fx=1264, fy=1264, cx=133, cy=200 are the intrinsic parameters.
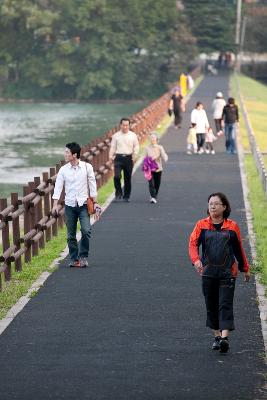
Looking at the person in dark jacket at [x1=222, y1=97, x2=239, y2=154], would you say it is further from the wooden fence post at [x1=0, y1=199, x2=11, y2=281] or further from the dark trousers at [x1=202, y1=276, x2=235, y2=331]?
the dark trousers at [x1=202, y1=276, x2=235, y2=331]

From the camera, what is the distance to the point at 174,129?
52.1 meters

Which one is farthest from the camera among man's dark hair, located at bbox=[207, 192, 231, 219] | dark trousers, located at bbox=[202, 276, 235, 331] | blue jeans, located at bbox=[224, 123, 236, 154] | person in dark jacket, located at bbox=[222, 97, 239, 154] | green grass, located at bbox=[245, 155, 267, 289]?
blue jeans, located at bbox=[224, 123, 236, 154]

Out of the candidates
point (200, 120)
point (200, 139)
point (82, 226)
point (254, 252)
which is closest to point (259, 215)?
point (254, 252)

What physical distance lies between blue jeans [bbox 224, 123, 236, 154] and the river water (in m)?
6.54

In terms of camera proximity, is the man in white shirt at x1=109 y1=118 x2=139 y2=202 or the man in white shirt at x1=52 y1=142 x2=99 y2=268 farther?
the man in white shirt at x1=109 y1=118 x2=139 y2=202

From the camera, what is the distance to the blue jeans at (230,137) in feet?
124

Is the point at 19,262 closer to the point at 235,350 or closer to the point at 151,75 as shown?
the point at 235,350

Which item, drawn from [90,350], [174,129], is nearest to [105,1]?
[174,129]

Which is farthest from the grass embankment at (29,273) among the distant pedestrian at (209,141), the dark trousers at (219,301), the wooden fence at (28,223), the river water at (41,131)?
the river water at (41,131)

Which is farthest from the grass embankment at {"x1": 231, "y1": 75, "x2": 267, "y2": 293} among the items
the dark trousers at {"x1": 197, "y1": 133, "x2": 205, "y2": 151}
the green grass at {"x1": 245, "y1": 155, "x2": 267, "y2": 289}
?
the dark trousers at {"x1": 197, "y1": 133, "x2": 205, "y2": 151}

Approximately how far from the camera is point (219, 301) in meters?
11.6

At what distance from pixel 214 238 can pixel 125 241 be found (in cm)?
800

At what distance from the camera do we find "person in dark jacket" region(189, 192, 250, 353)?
1145cm

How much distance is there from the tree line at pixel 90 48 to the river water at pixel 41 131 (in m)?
2.47
